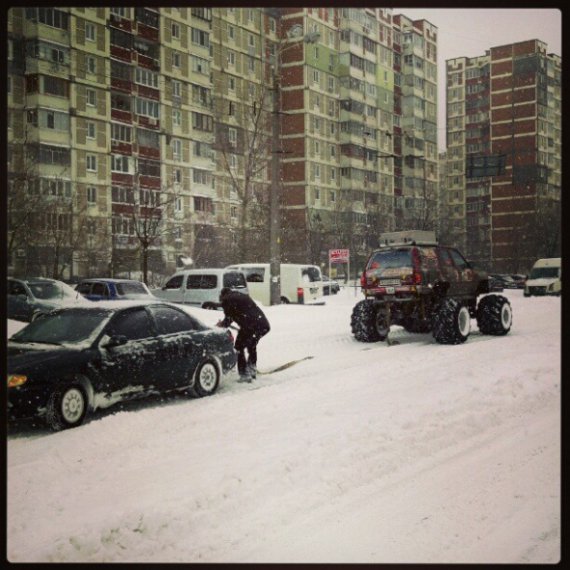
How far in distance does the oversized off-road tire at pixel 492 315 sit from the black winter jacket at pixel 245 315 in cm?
Answer: 245

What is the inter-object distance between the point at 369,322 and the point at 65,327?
311 centimetres

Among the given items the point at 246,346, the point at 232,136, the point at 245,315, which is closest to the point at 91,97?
the point at 232,136

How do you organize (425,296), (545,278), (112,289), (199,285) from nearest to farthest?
(545,278)
(112,289)
(199,285)
(425,296)

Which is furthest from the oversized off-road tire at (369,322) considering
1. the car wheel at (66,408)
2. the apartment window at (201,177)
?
the car wheel at (66,408)

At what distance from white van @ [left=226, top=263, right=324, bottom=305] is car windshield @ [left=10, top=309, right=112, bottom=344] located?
3.48 feet

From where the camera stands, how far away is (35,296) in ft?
13.2

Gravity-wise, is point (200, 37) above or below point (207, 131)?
above

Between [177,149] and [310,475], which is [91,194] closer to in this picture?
[177,149]

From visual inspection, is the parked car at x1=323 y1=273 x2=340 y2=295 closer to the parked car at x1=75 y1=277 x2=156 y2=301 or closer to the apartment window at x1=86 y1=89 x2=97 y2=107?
the parked car at x1=75 y1=277 x2=156 y2=301

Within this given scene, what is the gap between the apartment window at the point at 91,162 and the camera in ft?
13.3

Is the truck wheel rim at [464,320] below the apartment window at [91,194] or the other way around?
below

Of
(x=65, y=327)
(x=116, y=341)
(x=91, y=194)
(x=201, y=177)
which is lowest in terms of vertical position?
(x=116, y=341)

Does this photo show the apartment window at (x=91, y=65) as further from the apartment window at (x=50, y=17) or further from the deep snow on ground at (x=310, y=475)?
the deep snow on ground at (x=310, y=475)

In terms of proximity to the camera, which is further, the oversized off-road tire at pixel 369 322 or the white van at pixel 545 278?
the oversized off-road tire at pixel 369 322
